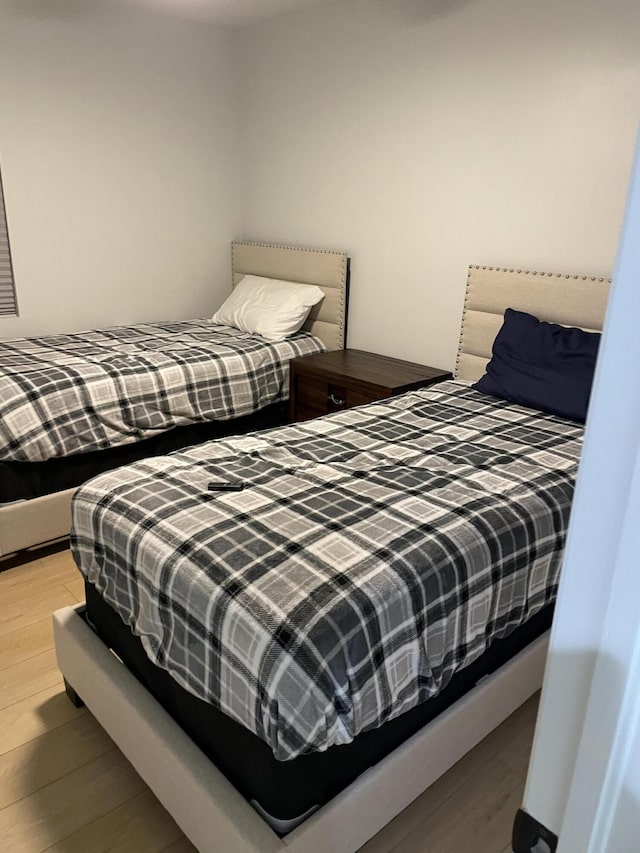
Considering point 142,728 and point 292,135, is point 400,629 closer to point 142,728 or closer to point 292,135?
point 142,728

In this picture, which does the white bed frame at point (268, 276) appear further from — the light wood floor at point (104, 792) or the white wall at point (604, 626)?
the white wall at point (604, 626)

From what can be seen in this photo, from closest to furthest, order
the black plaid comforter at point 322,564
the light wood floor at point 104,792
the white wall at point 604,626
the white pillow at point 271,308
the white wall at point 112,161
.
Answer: the white wall at point 604,626 < the black plaid comforter at point 322,564 < the light wood floor at point 104,792 < the white wall at point 112,161 < the white pillow at point 271,308

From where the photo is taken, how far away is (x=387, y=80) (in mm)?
3068

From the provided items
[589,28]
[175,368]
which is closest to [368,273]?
[175,368]

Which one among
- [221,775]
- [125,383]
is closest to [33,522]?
[125,383]

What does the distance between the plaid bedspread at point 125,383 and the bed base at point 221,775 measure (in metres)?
0.94

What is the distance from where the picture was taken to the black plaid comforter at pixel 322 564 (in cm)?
117

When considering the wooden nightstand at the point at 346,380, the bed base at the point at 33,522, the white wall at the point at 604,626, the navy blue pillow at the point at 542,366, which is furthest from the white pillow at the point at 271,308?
the white wall at the point at 604,626

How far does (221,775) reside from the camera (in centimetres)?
131

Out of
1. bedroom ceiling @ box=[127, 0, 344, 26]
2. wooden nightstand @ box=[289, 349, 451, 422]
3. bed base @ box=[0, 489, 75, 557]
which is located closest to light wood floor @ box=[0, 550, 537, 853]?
bed base @ box=[0, 489, 75, 557]

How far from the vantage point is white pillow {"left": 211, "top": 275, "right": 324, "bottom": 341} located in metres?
3.47

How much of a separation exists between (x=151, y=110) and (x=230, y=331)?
135cm

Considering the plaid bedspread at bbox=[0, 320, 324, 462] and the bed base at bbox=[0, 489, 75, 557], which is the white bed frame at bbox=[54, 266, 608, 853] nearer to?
the bed base at bbox=[0, 489, 75, 557]

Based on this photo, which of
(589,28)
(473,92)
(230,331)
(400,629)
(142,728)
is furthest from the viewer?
(230,331)
